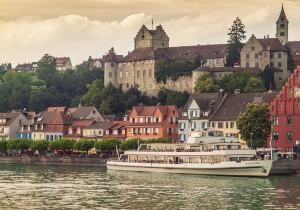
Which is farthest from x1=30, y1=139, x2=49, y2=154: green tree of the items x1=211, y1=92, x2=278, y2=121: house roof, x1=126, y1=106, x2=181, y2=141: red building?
x1=211, y1=92, x2=278, y2=121: house roof

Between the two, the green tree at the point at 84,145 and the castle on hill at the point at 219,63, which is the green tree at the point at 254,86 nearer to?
the castle on hill at the point at 219,63

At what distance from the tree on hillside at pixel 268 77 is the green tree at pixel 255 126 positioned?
57.1 m

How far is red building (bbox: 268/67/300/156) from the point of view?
11012 cm

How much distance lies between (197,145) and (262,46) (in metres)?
80.5

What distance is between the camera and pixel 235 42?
188m

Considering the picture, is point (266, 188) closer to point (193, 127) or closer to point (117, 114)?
point (193, 127)

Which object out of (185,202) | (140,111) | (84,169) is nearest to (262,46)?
(140,111)

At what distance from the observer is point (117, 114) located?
185 meters

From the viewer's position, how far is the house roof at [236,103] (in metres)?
122

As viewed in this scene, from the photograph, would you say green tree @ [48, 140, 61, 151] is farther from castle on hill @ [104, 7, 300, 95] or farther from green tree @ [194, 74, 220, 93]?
castle on hill @ [104, 7, 300, 95]

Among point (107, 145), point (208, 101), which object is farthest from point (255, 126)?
point (107, 145)

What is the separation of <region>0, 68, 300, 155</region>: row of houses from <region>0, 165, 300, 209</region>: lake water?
17.8 meters

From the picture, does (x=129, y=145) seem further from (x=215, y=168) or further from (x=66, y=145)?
(x=215, y=168)

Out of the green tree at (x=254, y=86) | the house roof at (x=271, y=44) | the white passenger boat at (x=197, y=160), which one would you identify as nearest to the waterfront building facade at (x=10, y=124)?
the green tree at (x=254, y=86)
